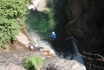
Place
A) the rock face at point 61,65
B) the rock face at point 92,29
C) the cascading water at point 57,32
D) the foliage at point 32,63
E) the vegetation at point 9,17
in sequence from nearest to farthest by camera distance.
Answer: the rock face at point 61,65 → the foliage at point 32,63 → the rock face at point 92,29 → the vegetation at point 9,17 → the cascading water at point 57,32

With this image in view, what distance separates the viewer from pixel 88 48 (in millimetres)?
16156

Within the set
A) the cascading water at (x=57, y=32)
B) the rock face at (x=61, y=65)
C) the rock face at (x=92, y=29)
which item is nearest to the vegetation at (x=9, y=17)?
the rock face at (x=92, y=29)

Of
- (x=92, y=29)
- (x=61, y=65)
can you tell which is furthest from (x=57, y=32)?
(x=61, y=65)

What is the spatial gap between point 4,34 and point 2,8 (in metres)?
2.40

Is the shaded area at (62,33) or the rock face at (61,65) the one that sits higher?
the shaded area at (62,33)

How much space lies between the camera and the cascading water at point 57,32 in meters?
24.9

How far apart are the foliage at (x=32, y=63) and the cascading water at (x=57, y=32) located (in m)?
11.2

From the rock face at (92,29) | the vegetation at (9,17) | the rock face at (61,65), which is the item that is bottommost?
the rock face at (61,65)

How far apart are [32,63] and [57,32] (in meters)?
15.2

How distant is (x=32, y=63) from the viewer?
41.4 ft

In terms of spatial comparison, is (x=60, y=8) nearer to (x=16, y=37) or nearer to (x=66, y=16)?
(x=66, y=16)

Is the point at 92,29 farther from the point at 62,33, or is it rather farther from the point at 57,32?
the point at 57,32

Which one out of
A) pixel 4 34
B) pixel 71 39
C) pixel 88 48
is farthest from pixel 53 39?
pixel 88 48

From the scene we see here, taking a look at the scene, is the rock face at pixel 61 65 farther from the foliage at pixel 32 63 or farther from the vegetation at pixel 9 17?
the vegetation at pixel 9 17
